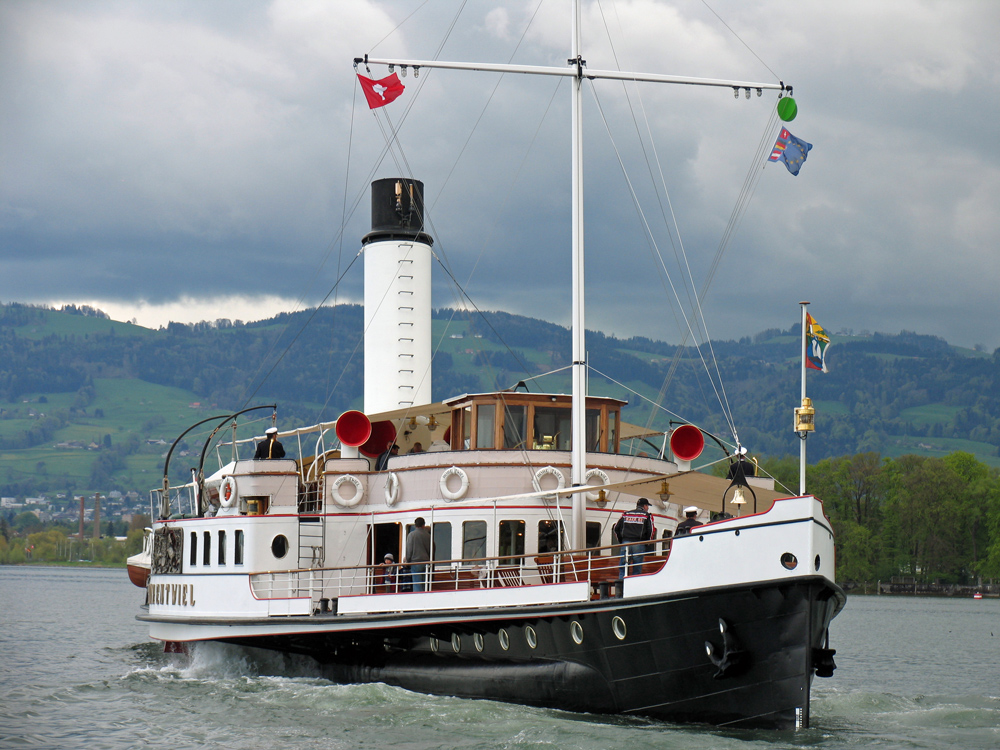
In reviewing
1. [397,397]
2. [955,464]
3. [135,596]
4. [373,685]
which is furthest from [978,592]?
[373,685]

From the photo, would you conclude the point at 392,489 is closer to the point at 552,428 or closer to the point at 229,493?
the point at 552,428

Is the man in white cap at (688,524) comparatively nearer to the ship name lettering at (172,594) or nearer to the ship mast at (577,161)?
the ship mast at (577,161)

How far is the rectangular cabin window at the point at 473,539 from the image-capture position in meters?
18.4

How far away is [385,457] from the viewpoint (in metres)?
21.0

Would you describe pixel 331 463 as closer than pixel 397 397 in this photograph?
Yes

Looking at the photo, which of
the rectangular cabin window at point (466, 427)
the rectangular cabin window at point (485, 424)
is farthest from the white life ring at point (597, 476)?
the rectangular cabin window at point (466, 427)

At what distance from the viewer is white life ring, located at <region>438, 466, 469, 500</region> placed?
1848 centimetres

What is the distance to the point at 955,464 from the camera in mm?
88438

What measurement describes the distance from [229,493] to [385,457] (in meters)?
3.07

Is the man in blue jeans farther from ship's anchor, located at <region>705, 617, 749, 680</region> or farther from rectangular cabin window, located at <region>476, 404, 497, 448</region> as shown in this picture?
ship's anchor, located at <region>705, 617, 749, 680</region>

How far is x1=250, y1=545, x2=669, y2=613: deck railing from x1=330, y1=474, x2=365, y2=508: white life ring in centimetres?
120

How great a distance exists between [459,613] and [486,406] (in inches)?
151

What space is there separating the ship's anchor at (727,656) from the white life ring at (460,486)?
5.03m

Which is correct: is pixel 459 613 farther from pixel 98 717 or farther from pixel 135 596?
pixel 135 596
